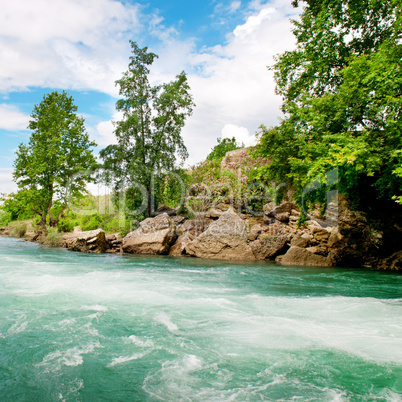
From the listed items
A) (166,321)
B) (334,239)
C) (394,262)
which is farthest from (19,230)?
(394,262)

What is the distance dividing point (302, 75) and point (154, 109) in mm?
10128

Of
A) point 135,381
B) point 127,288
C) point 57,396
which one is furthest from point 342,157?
point 57,396

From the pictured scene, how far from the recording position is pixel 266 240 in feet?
44.1

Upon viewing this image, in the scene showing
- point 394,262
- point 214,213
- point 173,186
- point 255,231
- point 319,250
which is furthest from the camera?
point 173,186

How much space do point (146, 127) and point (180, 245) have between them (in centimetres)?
860

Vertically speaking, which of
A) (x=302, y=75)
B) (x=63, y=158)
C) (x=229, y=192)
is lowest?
(x=229, y=192)

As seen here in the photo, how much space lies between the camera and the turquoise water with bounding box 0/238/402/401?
2883mm

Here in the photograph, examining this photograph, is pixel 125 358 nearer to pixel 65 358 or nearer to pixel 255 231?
pixel 65 358

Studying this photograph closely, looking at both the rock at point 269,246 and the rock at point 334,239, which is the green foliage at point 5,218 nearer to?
the rock at point 269,246

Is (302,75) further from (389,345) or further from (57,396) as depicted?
(57,396)

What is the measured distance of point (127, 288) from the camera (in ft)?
23.0

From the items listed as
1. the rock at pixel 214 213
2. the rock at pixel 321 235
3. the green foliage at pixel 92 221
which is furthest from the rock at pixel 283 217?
the green foliage at pixel 92 221

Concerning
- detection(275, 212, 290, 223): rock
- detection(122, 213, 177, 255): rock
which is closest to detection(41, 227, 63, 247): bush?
detection(122, 213, 177, 255): rock

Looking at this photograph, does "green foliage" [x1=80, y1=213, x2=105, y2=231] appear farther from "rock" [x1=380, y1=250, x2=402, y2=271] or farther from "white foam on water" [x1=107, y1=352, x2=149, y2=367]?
"white foam on water" [x1=107, y1=352, x2=149, y2=367]
